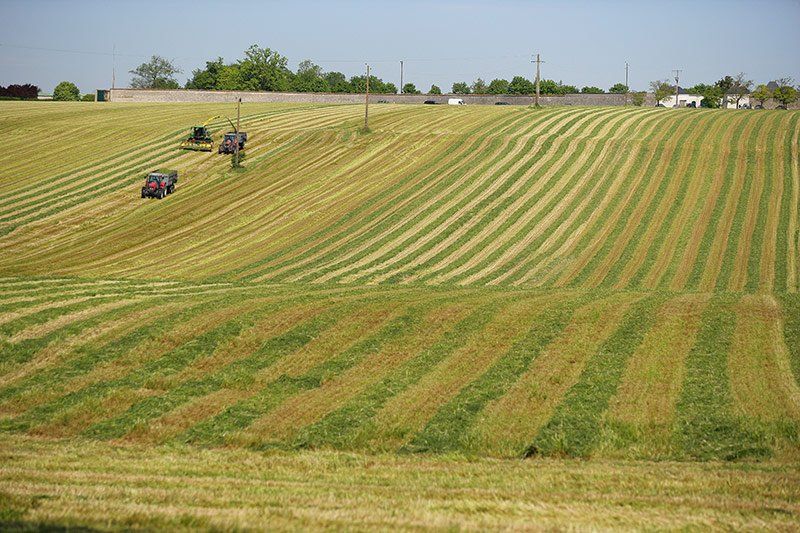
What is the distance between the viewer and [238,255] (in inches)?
2072

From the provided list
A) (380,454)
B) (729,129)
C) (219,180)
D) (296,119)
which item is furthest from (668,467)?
(296,119)

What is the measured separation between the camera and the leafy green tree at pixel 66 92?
178375 millimetres

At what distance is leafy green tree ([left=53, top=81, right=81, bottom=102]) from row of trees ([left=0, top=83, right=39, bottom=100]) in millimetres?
20909

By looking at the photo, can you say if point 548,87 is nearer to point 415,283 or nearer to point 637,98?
point 637,98

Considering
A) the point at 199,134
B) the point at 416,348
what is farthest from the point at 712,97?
the point at 416,348

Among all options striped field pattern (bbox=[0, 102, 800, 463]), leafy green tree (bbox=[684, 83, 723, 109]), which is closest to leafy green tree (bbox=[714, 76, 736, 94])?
leafy green tree (bbox=[684, 83, 723, 109])

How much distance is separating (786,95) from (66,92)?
136900 mm

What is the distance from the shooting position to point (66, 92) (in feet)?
591

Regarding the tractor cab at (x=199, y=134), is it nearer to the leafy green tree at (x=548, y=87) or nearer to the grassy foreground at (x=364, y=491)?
the grassy foreground at (x=364, y=491)

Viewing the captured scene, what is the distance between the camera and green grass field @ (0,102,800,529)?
16.5 metres

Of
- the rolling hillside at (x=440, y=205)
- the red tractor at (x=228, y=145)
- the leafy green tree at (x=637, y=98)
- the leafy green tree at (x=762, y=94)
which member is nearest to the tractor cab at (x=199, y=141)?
the rolling hillside at (x=440, y=205)

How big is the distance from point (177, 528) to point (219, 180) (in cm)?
5971

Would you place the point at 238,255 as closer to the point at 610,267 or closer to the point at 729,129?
the point at 610,267

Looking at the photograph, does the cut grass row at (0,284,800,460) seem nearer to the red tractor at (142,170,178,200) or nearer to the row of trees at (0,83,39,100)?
the red tractor at (142,170,178,200)
